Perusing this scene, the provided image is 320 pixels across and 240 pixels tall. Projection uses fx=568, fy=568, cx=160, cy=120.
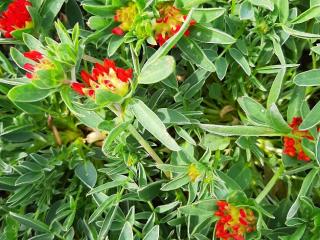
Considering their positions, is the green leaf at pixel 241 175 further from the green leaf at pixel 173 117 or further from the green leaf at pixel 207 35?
the green leaf at pixel 207 35

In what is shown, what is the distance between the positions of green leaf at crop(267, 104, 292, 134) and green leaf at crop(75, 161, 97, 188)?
51 cm

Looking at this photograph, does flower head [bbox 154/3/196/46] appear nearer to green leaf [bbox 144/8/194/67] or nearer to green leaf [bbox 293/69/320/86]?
green leaf [bbox 144/8/194/67]

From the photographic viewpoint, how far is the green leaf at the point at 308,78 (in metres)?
1.26

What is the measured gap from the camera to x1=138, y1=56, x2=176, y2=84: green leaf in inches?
43.8

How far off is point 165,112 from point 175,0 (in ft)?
0.90

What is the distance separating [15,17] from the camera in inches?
54.7

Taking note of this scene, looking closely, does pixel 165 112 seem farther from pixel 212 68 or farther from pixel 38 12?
pixel 38 12

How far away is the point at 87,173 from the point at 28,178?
0.51ft

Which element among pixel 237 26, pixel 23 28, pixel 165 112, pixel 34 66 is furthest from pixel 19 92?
pixel 237 26

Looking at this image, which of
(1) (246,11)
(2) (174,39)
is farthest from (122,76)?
(1) (246,11)

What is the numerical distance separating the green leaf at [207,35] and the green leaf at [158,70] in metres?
0.22

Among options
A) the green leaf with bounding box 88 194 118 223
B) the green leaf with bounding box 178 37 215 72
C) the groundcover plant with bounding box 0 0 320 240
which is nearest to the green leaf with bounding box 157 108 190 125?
the groundcover plant with bounding box 0 0 320 240

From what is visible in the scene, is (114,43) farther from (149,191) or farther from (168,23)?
(149,191)

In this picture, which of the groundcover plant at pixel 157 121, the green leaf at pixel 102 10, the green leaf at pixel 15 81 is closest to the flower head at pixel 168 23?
the groundcover plant at pixel 157 121
